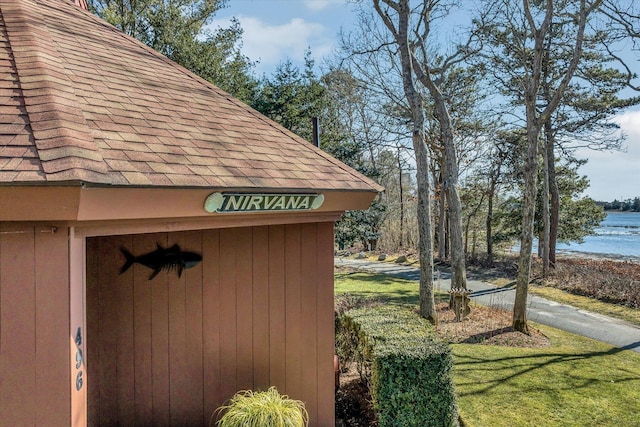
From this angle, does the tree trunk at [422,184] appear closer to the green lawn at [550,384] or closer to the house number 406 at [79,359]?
the green lawn at [550,384]

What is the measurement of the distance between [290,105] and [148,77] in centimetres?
935

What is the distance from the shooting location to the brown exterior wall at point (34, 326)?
83.7 inches

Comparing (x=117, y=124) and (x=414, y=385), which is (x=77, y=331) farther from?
(x=414, y=385)

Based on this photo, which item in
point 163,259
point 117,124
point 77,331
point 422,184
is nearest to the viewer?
point 77,331

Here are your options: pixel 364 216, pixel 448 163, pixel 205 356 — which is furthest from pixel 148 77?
pixel 364 216

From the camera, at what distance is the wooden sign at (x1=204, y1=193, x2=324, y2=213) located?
284 cm

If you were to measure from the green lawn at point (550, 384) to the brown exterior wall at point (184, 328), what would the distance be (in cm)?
299

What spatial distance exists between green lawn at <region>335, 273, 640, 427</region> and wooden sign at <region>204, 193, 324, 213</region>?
359 cm

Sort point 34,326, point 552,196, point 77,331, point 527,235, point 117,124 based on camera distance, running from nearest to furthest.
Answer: point 34,326 < point 77,331 < point 117,124 < point 527,235 < point 552,196

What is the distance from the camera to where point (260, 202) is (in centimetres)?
312

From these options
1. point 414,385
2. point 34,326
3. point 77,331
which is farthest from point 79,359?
point 414,385

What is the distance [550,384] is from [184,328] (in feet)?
17.8

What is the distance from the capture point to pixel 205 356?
3904 millimetres

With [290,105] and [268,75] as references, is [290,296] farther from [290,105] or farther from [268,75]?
[268,75]
